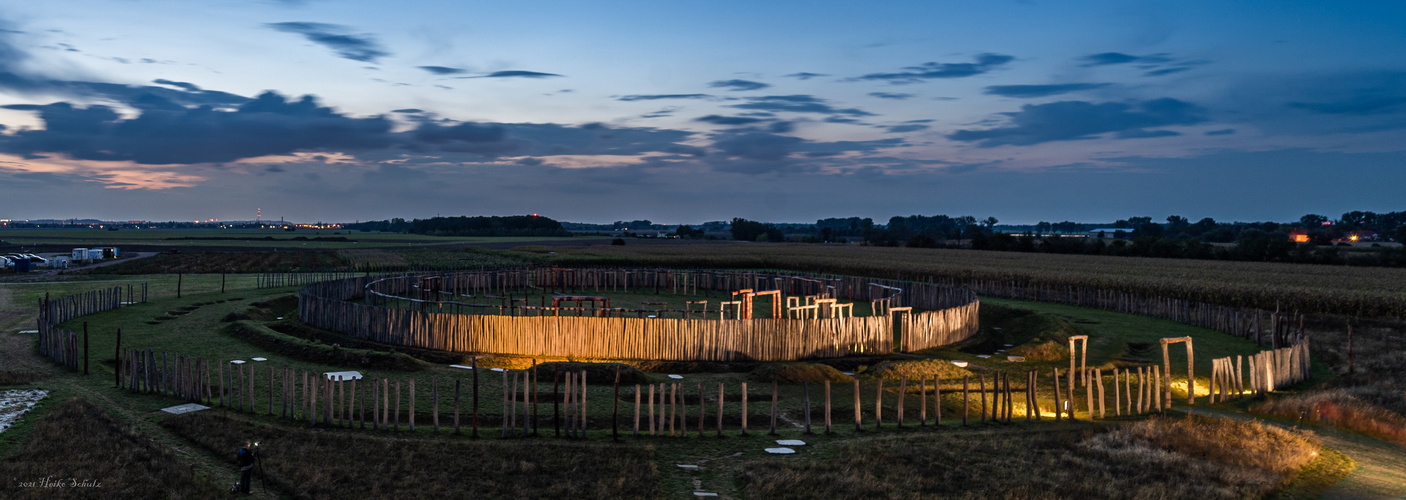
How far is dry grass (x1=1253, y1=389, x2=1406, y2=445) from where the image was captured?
572 inches

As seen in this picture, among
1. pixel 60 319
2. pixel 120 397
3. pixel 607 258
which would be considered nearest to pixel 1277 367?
pixel 120 397

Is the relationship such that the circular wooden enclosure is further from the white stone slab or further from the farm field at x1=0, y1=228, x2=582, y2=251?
the farm field at x1=0, y1=228, x2=582, y2=251

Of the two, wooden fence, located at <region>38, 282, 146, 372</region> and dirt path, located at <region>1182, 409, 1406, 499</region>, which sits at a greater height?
wooden fence, located at <region>38, 282, 146, 372</region>

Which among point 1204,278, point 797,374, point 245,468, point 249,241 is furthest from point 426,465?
point 249,241

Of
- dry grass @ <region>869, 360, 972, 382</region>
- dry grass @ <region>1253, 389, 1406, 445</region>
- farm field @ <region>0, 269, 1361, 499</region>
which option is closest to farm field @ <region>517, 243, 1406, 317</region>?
dry grass @ <region>1253, 389, 1406, 445</region>

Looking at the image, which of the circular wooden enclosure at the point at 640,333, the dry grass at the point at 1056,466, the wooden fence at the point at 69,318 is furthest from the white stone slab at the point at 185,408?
the dry grass at the point at 1056,466

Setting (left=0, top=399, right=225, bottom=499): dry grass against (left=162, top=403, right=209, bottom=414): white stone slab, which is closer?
(left=0, top=399, right=225, bottom=499): dry grass

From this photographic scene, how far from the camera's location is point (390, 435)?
514 inches

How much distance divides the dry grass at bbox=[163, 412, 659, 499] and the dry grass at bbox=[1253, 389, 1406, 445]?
1372 cm

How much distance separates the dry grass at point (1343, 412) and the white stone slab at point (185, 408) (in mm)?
21664

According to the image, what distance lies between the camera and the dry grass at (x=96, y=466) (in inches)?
401

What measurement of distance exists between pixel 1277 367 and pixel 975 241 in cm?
7579

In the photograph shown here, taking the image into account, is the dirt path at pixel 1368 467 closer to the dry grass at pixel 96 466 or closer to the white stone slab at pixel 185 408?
the dry grass at pixel 96 466

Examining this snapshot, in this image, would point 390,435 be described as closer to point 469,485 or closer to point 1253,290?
point 469,485
